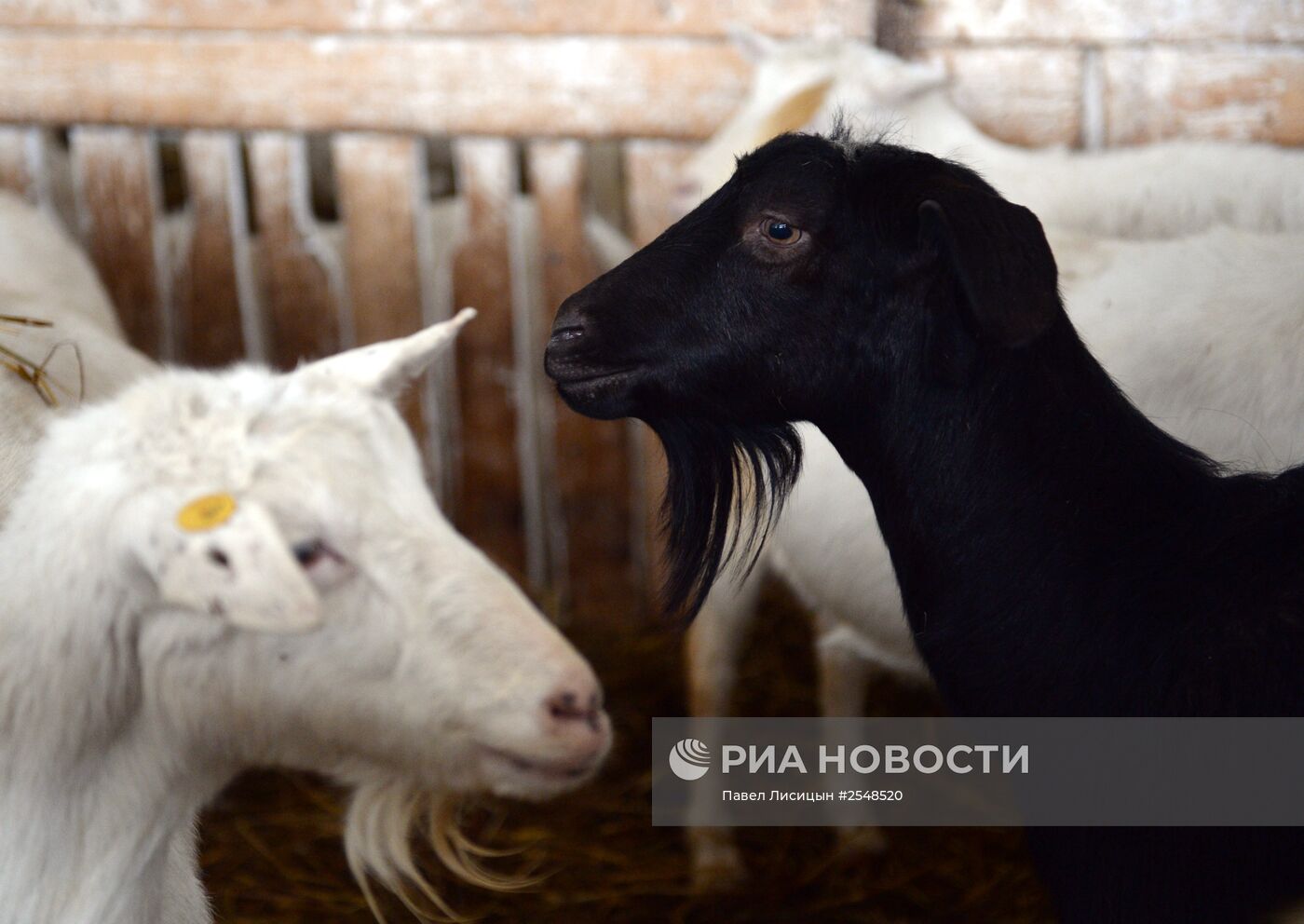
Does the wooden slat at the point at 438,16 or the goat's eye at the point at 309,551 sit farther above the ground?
the wooden slat at the point at 438,16

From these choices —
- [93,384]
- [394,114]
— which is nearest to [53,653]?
[93,384]

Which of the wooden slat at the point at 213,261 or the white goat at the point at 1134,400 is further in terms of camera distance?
the wooden slat at the point at 213,261

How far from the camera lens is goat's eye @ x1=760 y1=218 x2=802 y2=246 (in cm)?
197

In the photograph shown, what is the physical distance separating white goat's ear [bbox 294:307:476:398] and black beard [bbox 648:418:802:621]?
1.31 ft

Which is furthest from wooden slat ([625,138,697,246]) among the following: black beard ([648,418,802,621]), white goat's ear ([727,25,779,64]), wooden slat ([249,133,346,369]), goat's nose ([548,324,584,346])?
goat's nose ([548,324,584,346])

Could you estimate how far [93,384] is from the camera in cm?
263

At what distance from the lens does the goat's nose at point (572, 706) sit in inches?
65.5

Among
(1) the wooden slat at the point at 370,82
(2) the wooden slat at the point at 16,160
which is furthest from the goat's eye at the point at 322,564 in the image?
(2) the wooden slat at the point at 16,160

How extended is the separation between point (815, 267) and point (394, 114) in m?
2.15

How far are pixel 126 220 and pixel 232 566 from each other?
2.73m

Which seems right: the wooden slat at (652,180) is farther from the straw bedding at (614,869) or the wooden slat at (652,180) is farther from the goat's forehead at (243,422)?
the goat's forehead at (243,422)

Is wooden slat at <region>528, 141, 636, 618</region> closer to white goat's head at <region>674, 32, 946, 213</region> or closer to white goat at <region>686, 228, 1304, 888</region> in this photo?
white goat's head at <region>674, 32, 946, 213</region>

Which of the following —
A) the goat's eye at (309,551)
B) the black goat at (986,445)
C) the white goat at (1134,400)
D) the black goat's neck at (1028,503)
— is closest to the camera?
the goat's eye at (309,551)

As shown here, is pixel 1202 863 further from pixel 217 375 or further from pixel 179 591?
pixel 217 375
